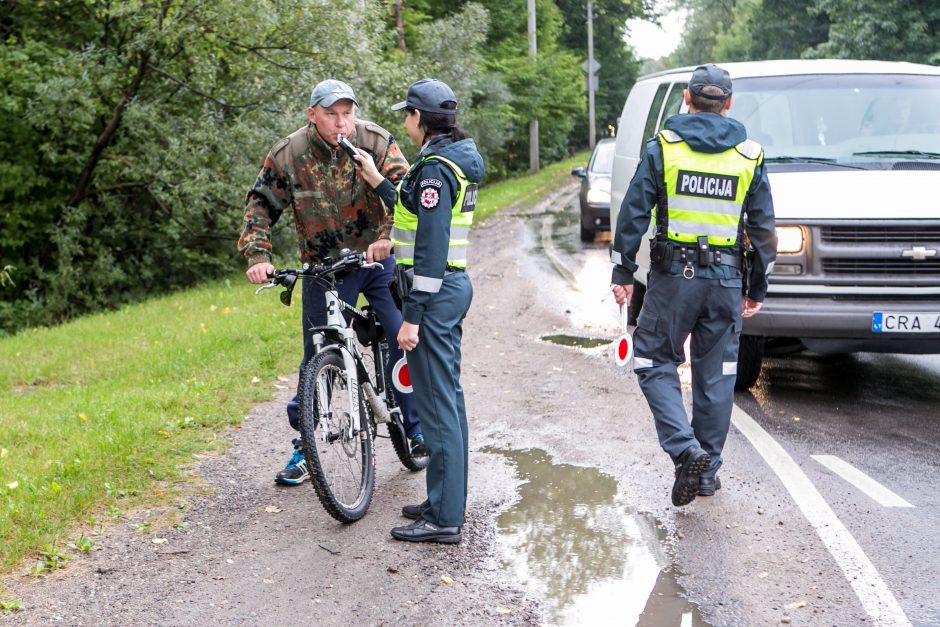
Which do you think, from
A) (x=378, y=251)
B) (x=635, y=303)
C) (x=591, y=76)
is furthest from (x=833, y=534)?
(x=591, y=76)

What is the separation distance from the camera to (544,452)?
21.4 feet

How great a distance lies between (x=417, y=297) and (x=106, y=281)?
13.9m

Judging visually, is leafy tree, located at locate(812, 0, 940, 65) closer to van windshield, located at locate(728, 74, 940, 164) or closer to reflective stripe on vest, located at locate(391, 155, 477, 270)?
van windshield, located at locate(728, 74, 940, 164)

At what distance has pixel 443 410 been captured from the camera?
5.07 meters

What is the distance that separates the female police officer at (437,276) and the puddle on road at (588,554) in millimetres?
374

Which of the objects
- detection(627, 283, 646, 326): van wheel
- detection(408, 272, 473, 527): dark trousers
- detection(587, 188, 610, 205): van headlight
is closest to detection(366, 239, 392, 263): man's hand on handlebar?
detection(408, 272, 473, 527): dark trousers

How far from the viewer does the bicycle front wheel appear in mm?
5016

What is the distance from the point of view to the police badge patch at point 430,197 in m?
4.72

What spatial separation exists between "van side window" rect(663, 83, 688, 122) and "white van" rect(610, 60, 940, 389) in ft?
2.51

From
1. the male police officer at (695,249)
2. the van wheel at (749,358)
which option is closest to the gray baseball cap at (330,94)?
the male police officer at (695,249)

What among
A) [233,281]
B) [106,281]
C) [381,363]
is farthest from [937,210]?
[106,281]

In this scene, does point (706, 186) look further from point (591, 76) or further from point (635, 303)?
→ point (591, 76)

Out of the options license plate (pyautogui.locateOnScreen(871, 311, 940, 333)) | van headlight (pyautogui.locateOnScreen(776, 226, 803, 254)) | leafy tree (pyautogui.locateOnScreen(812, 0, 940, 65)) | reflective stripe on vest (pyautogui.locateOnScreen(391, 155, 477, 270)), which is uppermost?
leafy tree (pyautogui.locateOnScreen(812, 0, 940, 65))

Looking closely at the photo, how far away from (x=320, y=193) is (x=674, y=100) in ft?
14.1
